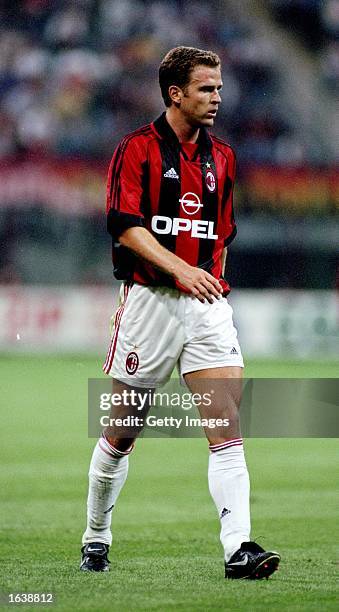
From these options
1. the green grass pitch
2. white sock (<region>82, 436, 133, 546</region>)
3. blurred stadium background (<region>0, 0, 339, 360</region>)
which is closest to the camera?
the green grass pitch

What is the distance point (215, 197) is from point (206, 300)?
0.45 metres

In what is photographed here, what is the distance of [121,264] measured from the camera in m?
4.62

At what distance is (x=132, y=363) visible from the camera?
179 inches

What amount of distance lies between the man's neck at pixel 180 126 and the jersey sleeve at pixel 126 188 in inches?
6.9

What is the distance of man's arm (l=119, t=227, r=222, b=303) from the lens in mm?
4332

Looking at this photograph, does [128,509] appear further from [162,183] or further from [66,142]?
[66,142]

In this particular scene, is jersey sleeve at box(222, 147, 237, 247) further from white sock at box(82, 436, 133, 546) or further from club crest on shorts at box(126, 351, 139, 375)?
white sock at box(82, 436, 133, 546)

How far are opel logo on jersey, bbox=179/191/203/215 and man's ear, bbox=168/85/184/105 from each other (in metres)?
0.37

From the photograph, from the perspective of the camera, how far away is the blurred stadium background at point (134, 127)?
17734 millimetres

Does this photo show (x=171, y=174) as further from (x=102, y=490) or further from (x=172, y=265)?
(x=102, y=490)

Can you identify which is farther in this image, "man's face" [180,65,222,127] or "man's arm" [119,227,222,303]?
"man's face" [180,65,222,127]

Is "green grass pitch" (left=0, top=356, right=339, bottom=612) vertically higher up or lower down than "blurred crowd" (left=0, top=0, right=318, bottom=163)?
lower down

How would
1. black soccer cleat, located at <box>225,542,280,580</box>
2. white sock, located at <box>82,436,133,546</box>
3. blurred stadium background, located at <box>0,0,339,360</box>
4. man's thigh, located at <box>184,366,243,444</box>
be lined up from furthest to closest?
blurred stadium background, located at <box>0,0,339,360</box>
white sock, located at <box>82,436,133,546</box>
man's thigh, located at <box>184,366,243,444</box>
black soccer cleat, located at <box>225,542,280,580</box>

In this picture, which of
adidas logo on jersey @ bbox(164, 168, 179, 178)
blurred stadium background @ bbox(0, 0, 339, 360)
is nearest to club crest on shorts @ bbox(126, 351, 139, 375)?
adidas logo on jersey @ bbox(164, 168, 179, 178)
